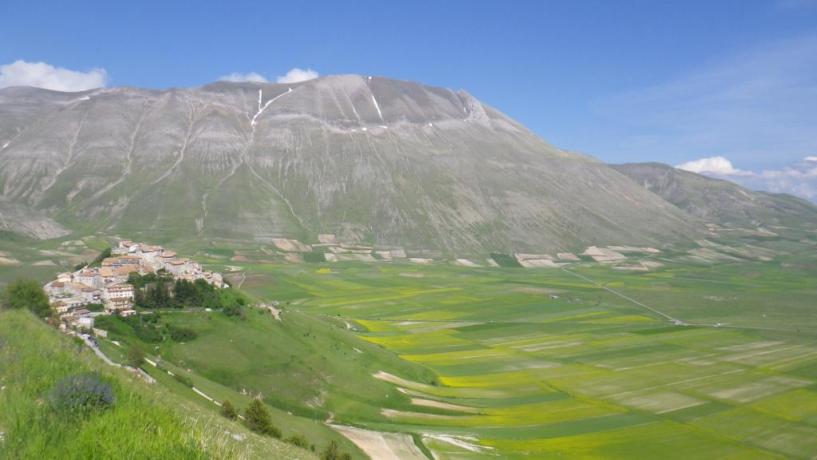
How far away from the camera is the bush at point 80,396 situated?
14633 mm

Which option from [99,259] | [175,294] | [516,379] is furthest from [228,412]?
[99,259]

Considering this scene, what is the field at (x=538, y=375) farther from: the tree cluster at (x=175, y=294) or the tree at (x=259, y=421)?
the tree at (x=259, y=421)

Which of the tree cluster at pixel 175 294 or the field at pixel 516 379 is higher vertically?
the tree cluster at pixel 175 294

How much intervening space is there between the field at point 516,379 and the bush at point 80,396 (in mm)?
29669

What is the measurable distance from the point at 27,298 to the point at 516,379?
61.0m

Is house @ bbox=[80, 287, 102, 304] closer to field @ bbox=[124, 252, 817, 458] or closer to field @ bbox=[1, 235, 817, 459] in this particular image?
field @ bbox=[1, 235, 817, 459]

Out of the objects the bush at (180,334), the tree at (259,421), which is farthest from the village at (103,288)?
the tree at (259,421)

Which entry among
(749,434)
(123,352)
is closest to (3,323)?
(123,352)

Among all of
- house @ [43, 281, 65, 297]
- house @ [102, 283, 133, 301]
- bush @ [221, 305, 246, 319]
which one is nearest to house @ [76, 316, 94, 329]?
house @ [102, 283, 133, 301]

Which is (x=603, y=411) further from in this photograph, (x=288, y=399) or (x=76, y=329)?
(x=76, y=329)

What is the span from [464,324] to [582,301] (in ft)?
159

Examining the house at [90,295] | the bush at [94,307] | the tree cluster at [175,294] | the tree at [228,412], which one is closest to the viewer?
the tree at [228,412]

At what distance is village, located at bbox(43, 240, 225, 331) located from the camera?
2473 inches

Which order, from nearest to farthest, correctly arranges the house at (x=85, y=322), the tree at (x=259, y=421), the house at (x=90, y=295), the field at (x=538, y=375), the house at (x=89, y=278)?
the tree at (x=259, y=421), the house at (x=85, y=322), the field at (x=538, y=375), the house at (x=90, y=295), the house at (x=89, y=278)
